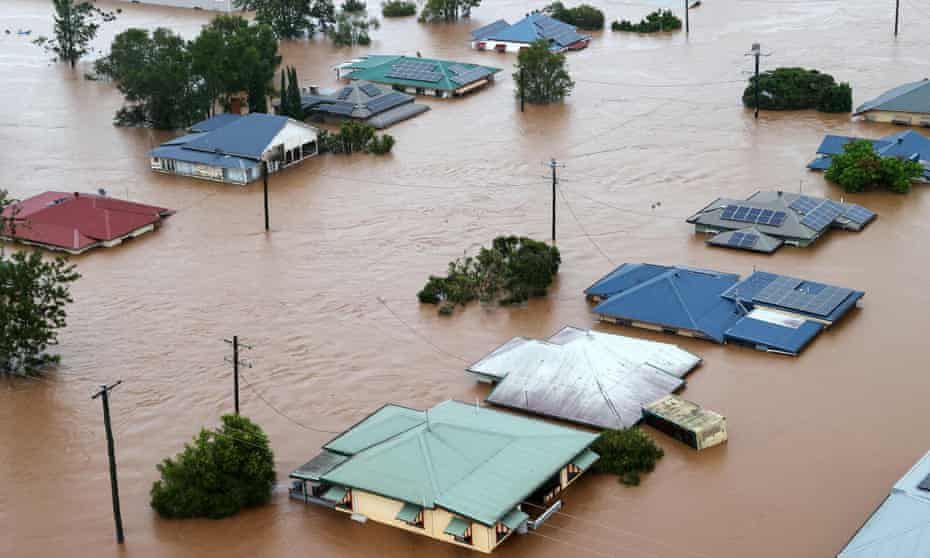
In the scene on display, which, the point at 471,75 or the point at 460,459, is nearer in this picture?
the point at 460,459

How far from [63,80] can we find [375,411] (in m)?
47.0

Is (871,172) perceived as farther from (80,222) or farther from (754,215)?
(80,222)

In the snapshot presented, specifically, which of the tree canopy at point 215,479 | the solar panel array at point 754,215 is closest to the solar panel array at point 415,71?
the solar panel array at point 754,215

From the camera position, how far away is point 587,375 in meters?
33.6

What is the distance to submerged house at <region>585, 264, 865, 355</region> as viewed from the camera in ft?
122

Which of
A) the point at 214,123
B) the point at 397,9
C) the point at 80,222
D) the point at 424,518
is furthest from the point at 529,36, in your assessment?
the point at 424,518

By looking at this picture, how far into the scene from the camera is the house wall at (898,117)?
58222 mm

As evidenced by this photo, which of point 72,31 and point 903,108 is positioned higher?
point 72,31

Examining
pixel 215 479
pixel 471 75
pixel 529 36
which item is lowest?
pixel 215 479

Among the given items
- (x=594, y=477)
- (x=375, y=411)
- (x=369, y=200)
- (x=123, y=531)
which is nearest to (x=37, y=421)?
(x=123, y=531)

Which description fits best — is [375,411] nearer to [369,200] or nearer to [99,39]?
[369,200]

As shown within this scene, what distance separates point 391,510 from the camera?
28.5 m

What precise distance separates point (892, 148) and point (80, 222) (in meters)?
30.8

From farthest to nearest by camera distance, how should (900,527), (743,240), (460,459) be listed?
(743,240)
(460,459)
(900,527)
